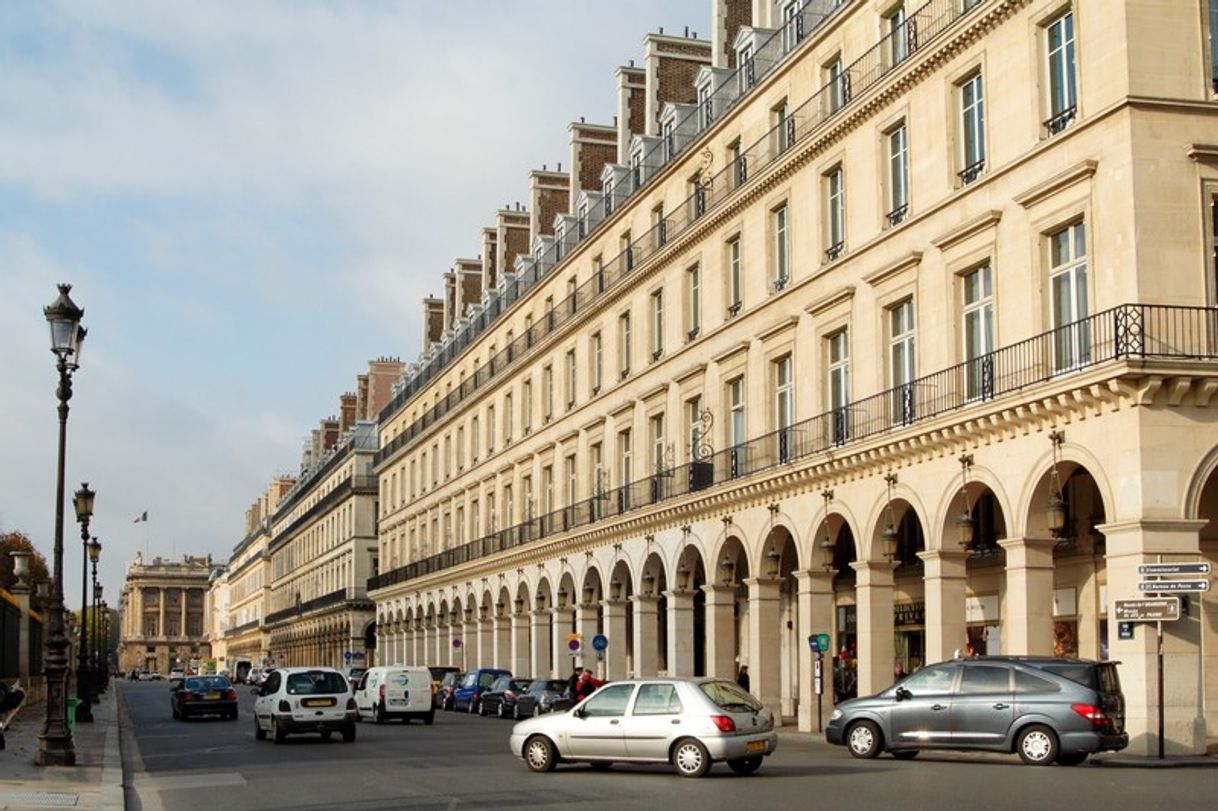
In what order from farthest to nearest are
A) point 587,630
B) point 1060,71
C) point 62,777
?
point 587,630 → point 1060,71 → point 62,777

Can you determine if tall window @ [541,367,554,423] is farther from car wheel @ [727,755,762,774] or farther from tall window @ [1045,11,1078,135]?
car wheel @ [727,755,762,774]

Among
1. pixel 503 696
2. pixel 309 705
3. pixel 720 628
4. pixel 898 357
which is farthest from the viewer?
pixel 503 696

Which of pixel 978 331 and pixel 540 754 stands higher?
pixel 978 331

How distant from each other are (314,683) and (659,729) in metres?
13.8

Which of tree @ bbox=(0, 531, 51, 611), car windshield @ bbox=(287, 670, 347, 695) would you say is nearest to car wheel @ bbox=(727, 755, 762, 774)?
car windshield @ bbox=(287, 670, 347, 695)

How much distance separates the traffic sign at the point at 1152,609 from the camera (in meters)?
23.6

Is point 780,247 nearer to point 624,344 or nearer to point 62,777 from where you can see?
point 624,344

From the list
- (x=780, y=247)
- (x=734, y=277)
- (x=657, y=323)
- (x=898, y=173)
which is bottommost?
(x=657, y=323)

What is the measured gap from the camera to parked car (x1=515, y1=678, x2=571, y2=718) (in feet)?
145

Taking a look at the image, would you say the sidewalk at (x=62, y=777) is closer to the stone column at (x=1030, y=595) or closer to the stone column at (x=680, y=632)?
the stone column at (x=1030, y=595)

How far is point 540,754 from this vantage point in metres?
22.3

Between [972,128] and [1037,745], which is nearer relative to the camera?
[1037,745]

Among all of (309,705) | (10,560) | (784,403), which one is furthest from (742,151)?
(10,560)

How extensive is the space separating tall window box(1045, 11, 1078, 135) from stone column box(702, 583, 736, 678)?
17.2m
